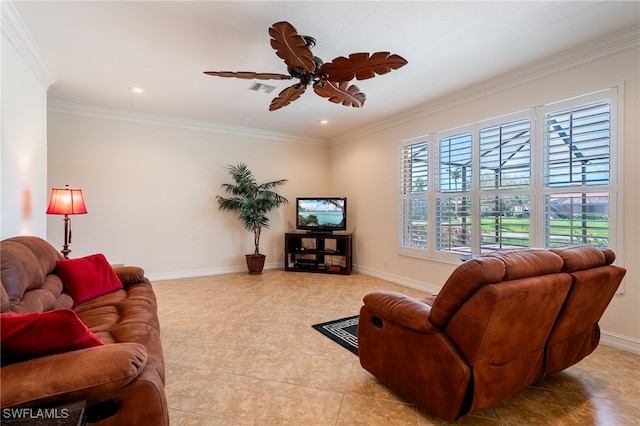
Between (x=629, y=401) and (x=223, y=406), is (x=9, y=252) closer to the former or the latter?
(x=223, y=406)

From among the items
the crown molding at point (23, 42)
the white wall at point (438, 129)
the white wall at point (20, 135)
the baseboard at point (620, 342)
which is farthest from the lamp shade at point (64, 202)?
the baseboard at point (620, 342)

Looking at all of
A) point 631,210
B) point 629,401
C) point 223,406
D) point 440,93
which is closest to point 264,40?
point 440,93

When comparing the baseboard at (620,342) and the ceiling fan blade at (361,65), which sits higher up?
the ceiling fan blade at (361,65)

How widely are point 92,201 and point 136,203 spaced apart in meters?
0.56

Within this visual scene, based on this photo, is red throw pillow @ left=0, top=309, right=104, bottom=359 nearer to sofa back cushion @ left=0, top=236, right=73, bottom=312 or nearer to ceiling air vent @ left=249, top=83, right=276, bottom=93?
sofa back cushion @ left=0, top=236, right=73, bottom=312

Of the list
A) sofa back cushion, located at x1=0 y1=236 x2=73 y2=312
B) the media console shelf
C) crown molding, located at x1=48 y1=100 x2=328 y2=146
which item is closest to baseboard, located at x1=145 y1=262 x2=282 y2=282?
the media console shelf

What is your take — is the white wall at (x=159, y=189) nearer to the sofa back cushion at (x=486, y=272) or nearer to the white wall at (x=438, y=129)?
the white wall at (x=438, y=129)

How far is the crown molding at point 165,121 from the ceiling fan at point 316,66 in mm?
2856

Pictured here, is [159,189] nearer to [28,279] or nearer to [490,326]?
[28,279]

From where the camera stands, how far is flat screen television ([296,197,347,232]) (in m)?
5.68

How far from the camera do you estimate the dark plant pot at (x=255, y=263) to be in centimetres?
537

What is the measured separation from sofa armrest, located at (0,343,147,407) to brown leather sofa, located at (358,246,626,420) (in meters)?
1.34

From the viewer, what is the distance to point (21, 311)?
1.63 m

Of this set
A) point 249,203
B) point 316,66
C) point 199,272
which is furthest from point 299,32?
point 199,272
